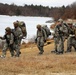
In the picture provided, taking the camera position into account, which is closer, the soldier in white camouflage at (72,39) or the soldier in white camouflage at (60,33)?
the soldier in white camouflage at (60,33)

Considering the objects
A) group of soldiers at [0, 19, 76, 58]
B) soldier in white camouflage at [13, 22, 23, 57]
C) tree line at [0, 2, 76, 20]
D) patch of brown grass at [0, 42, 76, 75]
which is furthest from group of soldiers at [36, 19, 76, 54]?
tree line at [0, 2, 76, 20]

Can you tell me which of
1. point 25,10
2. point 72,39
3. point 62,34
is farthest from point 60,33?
point 25,10

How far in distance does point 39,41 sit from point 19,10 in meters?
141

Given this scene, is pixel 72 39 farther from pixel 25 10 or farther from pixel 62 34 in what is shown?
pixel 25 10

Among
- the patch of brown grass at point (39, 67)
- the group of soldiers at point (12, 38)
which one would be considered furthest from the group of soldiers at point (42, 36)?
the patch of brown grass at point (39, 67)

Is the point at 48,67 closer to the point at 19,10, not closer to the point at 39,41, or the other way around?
the point at 39,41

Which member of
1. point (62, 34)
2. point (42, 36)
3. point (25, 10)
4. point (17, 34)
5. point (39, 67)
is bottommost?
point (25, 10)

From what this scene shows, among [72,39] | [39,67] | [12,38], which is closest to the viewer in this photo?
[39,67]

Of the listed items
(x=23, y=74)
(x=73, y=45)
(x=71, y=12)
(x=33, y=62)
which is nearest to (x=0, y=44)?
(x=73, y=45)

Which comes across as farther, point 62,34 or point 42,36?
point 42,36

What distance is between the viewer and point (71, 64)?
13.9m

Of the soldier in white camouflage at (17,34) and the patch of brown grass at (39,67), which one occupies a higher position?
the soldier in white camouflage at (17,34)

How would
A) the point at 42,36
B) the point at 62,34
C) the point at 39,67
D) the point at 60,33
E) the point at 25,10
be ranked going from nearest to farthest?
the point at 39,67 → the point at 60,33 → the point at 62,34 → the point at 42,36 → the point at 25,10

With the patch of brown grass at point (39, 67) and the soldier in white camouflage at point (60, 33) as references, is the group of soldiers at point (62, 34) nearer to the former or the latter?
the soldier in white camouflage at point (60, 33)
